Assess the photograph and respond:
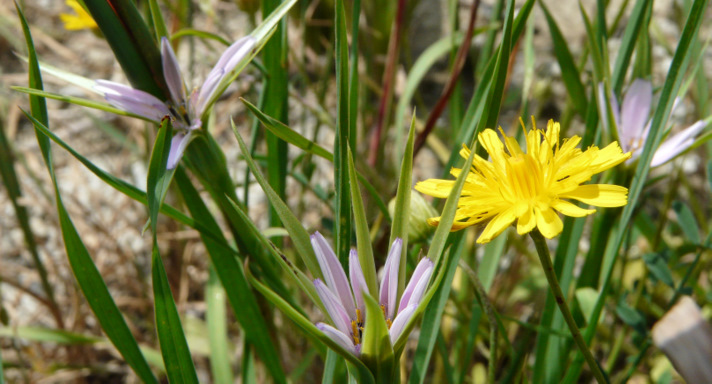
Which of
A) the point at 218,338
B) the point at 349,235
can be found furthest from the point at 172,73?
the point at 218,338

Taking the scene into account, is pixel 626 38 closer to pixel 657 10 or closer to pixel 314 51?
pixel 314 51

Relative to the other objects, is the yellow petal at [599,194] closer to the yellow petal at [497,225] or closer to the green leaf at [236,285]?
the yellow petal at [497,225]

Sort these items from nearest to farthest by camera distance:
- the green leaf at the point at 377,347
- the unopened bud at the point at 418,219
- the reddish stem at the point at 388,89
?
the green leaf at the point at 377,347 → the unopened bud at the point at 418,219 → the reddish stem at the point at 388,89

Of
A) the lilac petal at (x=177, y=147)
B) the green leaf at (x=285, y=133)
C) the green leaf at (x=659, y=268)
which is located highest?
the green leaf at (x=285, y=133)

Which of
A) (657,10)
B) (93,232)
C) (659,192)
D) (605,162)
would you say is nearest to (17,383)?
(93,232)

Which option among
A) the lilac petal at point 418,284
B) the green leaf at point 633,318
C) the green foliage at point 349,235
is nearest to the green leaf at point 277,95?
the green foliage at point 349,235

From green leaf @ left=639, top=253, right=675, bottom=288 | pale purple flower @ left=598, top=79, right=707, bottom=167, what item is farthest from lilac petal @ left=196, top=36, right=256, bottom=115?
green leaf @ left=639, top=253, right=675, bottom=288
